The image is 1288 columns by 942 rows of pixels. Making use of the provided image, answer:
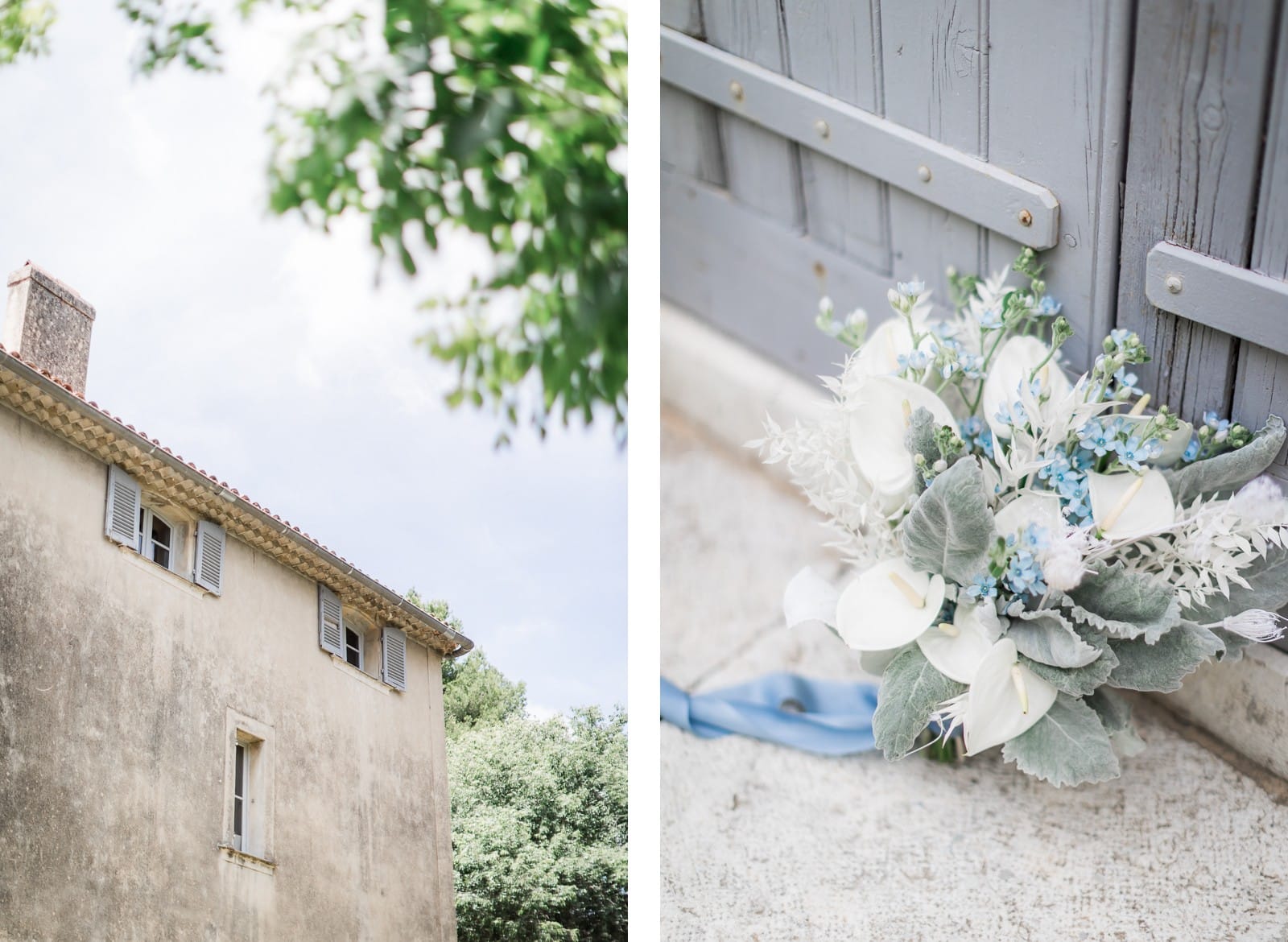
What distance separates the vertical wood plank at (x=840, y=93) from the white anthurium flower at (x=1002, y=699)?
0.72 m

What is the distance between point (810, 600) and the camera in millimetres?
1395

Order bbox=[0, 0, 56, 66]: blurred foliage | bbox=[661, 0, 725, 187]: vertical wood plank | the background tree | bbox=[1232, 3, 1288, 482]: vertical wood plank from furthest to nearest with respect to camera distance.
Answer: bbox=[661, 0, 725, 187]: vertical wood plank < the background tree < bbox=[0, 0, 56, 66]: blurred foliage < bbox=[1232, 3, 1288, 482]: vertical wood plank

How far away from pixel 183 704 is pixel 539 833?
564 millimetres

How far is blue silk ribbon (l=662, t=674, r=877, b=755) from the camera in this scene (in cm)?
153

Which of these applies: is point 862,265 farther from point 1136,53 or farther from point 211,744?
point 211,744

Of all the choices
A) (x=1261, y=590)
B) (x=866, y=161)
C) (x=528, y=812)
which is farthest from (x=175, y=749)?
(x=1261, y=590)

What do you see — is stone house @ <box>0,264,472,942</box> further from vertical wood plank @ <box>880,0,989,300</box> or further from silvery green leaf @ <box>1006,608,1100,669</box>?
vertical wood plank @ <box>880,0,989,300</box>

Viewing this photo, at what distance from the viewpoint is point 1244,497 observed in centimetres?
125

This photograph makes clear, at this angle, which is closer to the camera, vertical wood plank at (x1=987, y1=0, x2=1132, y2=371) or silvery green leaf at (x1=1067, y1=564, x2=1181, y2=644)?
silvery green leaf at (x1=1067, y1=564, x2=1181, y2=644)

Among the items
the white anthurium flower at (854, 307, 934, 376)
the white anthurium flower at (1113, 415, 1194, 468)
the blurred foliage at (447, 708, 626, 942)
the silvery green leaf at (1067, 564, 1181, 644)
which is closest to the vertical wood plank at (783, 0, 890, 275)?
the white anthurium flower at (854, 307, 934, 376)

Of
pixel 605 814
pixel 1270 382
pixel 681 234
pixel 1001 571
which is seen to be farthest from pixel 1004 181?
pixel 605 814

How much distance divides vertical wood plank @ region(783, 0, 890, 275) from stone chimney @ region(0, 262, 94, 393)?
111cm

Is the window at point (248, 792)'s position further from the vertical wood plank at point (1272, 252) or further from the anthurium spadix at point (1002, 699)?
the vertical wood plank at point (1272, 252)

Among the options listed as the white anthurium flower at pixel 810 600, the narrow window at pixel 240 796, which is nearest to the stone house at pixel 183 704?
the narrow window at pixel 240 796
